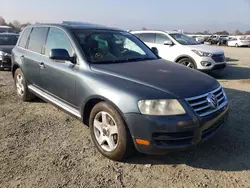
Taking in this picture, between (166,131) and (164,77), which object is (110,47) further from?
(166,131)

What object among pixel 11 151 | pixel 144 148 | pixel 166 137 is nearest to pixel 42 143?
pixel 11 151

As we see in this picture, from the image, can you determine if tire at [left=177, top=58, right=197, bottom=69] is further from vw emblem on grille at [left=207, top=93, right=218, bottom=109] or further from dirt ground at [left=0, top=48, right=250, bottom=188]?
vw emblem on grille at [left=207, top=93, right=218, bottom=109]

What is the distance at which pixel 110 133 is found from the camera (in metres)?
3.20

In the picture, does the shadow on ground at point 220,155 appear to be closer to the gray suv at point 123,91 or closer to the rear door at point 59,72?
the gray suv at point 123,91

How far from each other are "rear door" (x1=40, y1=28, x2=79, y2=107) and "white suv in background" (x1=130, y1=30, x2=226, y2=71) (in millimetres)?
5839

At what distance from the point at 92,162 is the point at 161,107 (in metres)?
1.19

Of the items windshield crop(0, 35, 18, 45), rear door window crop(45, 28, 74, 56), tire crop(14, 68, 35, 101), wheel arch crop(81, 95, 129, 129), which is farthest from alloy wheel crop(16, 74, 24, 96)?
windshield crop(0, 35, 18, 45)

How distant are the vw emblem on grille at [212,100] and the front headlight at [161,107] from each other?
0.51 metres

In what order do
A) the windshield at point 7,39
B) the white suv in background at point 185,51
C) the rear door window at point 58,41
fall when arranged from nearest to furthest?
the rear door window at point 58,41 < the white suv in background at point 185,51 < the windshield at point 7,39

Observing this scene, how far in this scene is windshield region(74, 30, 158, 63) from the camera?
12.3ft

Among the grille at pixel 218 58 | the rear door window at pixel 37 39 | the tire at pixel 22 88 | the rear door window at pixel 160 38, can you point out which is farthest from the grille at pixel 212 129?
the rear door window at pixel 160 38

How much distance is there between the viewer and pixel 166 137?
2828mm

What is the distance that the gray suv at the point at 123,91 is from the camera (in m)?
2.82

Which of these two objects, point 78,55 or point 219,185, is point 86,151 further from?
point 219,185
